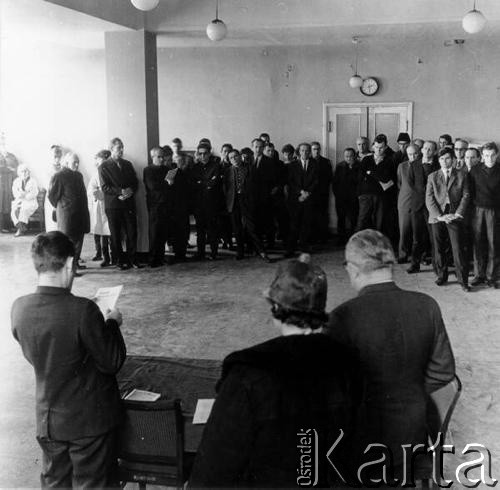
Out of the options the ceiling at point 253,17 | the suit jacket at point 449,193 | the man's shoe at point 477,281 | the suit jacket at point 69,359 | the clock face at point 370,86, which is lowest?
the man's shoe at point 477,281

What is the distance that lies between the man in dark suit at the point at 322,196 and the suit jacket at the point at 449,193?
333 centimetres

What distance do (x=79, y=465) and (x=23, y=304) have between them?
751mm

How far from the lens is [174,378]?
3455mm

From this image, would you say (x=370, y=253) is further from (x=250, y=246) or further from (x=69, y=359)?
(x=250, y=246)

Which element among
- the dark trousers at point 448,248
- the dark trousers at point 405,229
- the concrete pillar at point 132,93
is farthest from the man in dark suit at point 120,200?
the dark trousers at point 448,248

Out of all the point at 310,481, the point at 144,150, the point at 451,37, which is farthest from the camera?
the point at 451,37

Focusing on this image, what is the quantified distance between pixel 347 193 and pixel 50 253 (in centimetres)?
972

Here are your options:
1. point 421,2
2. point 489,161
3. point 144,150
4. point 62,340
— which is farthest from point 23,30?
point 62,340

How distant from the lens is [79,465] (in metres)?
2.92

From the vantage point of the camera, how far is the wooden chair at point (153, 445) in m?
2.76

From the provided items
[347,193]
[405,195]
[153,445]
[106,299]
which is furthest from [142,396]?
[347,193]

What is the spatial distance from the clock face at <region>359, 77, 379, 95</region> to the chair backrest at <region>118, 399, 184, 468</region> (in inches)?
450

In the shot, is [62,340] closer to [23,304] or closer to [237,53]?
[23,304]

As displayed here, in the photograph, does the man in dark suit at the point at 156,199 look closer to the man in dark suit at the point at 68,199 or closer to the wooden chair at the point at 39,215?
the man in dark suit at the point at 68,199
